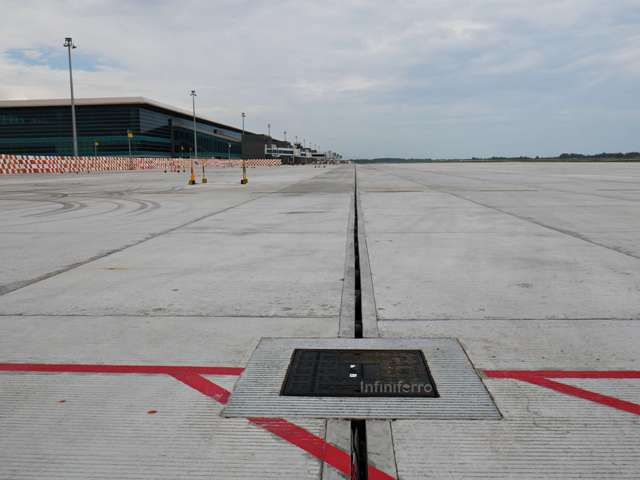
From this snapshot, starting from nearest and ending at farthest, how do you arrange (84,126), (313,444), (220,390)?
(313,444) < (220,390) < (84,126)

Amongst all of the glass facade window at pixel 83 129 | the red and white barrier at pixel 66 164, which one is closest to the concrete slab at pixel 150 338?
the red and white barrier at pixel 66 164

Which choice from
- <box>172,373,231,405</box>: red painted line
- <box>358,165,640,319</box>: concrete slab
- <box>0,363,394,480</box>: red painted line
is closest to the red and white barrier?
<box>358,165,640,319</box>: concrete slab

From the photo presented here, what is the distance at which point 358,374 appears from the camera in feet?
11.0

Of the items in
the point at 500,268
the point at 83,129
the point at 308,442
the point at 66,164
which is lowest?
the point at 308,442

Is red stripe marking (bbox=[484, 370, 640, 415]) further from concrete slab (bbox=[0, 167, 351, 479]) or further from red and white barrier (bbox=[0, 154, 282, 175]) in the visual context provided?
red and white barrier (bbox=[0, 154, 282, 175])

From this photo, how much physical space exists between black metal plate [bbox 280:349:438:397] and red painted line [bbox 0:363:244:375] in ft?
1.40

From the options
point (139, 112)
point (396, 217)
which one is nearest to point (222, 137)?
point (139, 112)

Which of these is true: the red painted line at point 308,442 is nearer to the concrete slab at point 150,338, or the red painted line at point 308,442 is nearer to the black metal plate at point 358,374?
the concrete slab at point 150,338

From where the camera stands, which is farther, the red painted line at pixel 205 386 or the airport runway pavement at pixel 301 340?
the red painted line at pixel 205 386

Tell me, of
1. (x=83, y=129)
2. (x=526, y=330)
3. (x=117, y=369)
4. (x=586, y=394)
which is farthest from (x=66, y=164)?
(x=83, y=129)

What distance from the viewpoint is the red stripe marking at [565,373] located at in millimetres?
3330

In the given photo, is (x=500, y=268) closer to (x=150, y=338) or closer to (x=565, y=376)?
(x=565, y=376)

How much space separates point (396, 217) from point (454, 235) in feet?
9.40

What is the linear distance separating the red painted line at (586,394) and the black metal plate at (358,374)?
0.68 m
